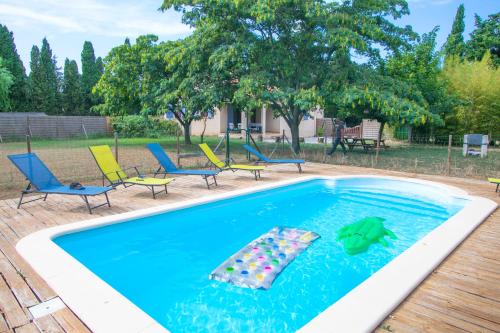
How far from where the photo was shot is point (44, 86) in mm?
30797

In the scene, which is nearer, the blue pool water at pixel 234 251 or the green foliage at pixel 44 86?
the blue pool water at pixel 234 251

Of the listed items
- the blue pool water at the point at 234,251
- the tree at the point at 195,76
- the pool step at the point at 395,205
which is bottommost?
the blue pool water at the point at 234,251

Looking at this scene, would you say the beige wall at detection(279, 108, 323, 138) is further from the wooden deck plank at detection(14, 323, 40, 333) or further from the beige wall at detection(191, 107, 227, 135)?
the wooden deck plank at detection(14, 323, 40, 333)

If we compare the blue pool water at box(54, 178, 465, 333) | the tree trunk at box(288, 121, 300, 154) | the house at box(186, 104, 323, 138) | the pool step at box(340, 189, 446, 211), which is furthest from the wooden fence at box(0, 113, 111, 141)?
the pool step at box(340, 189, 446, 211)

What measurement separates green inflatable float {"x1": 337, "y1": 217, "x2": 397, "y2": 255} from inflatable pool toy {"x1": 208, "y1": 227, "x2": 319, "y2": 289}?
0.51m

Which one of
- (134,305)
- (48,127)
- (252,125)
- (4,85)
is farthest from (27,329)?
(4,85)

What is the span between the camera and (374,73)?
13.7 metres

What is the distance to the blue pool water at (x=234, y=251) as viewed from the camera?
3410 mm

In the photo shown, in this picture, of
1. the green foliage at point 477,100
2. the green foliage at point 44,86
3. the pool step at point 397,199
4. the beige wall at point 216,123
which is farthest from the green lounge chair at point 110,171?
the green foliage at point 44,86

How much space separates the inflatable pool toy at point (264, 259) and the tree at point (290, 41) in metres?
7.17

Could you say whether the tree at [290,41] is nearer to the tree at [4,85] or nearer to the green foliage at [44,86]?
the tree at [4,85]

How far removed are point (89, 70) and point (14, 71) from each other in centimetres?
686

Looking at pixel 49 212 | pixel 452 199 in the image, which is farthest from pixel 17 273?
pixel 452 199

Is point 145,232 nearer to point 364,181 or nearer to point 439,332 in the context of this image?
point 439,332
